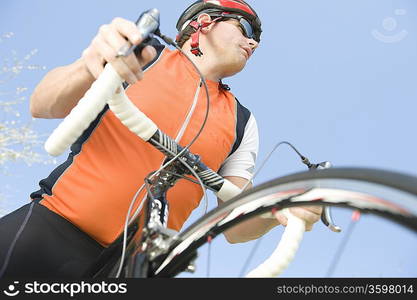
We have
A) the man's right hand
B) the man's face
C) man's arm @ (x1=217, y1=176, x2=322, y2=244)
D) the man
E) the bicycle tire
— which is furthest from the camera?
the man's face

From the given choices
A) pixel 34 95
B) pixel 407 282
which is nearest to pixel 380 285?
pixel 407 282

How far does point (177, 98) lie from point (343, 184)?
95 centimetres

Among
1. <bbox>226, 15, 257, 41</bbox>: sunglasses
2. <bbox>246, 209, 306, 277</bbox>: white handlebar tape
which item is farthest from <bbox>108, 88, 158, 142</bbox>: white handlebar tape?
<bbox>226, 15, 257, 41</bbox>: sunglasses

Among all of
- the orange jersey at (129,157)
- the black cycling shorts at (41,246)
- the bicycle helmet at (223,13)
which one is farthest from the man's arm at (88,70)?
the bicycle helmet at (223,13)

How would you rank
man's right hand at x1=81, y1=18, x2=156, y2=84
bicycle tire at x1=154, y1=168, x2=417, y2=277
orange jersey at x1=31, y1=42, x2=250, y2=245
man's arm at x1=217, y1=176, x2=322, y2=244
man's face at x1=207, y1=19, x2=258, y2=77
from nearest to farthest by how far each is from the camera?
bicycle tire at x1=154, y1=168, x2=417, y2=277, man's right hand at x1=81, y1=18, x2=156, y2=84, man's arm at x1=217, y1=176, x2=322, y2=244, orange jersey at x1=31, y1=42, x2=250, y2=245, man's face at x1=207, y1=19, x2=258, y2=77

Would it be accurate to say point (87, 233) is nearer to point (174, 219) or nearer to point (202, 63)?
point (174, 219)

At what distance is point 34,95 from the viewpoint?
1316mm

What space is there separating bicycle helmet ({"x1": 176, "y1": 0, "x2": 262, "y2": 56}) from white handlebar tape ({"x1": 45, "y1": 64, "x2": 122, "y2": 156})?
2.48 ft

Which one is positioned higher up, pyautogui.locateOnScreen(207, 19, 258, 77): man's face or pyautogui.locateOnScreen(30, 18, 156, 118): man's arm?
pyautogui.locateOnScreen(207, 19, 258, 77): man's face

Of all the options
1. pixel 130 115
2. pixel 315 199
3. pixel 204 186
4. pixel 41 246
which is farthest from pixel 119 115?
pixel 315 199

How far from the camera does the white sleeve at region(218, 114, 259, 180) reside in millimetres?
1693

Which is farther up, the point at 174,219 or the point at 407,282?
the point at 174,219

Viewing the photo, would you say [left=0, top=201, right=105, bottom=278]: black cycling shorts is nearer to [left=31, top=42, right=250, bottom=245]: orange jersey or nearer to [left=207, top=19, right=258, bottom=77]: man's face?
[left=31, top=42, right=250, bottom=245]: orange jersey

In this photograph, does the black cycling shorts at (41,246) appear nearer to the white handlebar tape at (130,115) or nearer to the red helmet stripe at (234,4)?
the white handlebar tape at (130,115)
